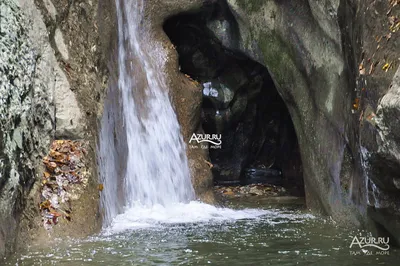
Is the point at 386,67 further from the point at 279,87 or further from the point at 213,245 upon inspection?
the point at 279,87

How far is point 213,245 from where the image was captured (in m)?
5.49

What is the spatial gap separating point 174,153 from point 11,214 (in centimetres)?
497

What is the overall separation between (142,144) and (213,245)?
4.59 meters

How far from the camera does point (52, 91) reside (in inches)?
273

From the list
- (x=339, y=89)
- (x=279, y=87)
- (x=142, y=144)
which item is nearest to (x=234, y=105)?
(x=279, y=87)

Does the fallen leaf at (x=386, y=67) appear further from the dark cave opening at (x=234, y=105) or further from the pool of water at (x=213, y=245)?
the dark cave opening at (x=234, y=105)

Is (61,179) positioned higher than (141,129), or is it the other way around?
(141,129)
